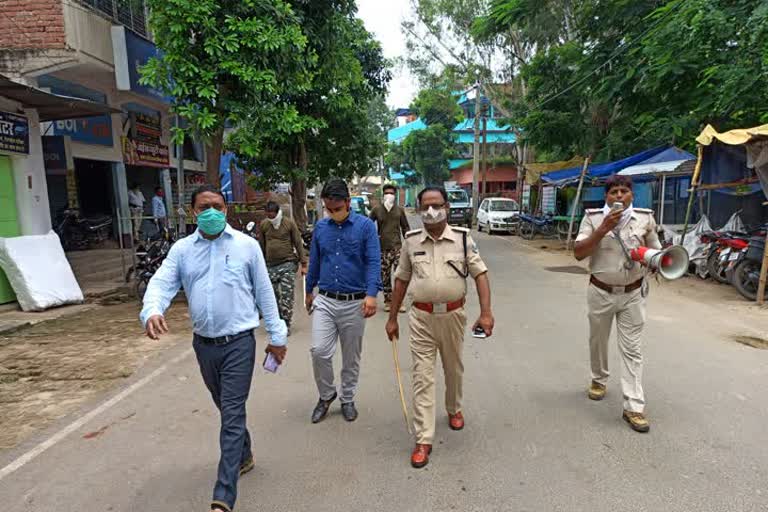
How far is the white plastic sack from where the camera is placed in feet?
25.0

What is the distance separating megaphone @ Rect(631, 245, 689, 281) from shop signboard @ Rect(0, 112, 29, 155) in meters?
8.72

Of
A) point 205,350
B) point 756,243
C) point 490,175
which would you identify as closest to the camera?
point 205,350

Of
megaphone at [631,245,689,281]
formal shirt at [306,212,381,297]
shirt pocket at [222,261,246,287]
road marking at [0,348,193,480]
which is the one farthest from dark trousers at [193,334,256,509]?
megaphone at [631,245,689,281]

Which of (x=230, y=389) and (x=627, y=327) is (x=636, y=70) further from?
(x=230, y=389)

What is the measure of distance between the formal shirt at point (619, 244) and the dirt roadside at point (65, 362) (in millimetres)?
4329

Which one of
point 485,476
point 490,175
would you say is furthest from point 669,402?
point 490,175

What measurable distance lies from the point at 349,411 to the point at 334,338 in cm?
56

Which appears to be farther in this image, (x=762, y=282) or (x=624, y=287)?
(x=762, y=282)

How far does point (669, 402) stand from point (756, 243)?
5424mm

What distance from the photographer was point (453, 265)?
3.26 meters

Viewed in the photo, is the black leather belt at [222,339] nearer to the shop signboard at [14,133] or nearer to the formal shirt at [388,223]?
the formal shirt at [388,223]

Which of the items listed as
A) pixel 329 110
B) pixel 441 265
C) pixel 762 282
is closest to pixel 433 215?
pixel 441 265

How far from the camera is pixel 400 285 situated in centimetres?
349

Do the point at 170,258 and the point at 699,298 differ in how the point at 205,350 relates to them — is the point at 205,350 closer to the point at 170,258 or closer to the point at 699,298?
the point at 170,258
